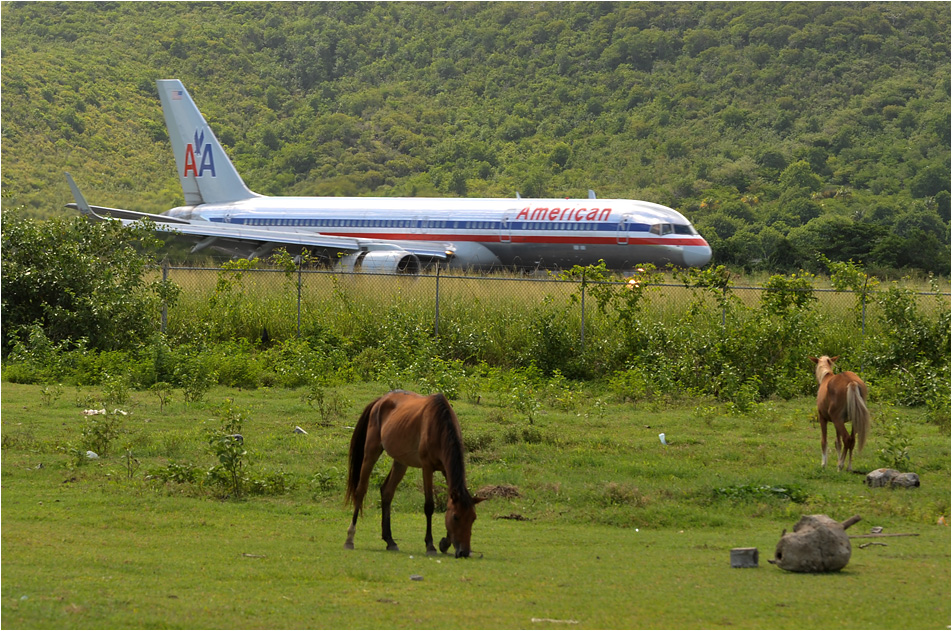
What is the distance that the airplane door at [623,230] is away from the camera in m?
32.4

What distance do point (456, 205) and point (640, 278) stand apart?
17.4 meters

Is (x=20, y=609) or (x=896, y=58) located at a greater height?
(x=896, y=58)

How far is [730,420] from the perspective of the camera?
1523cm

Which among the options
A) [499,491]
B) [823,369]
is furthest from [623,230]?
[499,491]

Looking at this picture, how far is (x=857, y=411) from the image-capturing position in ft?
35.6

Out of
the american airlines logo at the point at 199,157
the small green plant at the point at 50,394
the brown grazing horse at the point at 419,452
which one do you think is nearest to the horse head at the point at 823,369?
the brown grazing horse at the point at 419,452

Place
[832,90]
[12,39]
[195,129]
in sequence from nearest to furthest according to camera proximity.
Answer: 1. [195,129]
2. [832,90]
3. [12,39]

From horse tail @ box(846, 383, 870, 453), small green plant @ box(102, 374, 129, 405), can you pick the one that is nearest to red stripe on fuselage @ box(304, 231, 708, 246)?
small green plant @ box(102, 374, 129, 405)

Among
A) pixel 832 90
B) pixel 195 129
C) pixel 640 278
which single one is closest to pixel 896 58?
pixel 832 90

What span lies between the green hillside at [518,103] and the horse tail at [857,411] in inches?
1984

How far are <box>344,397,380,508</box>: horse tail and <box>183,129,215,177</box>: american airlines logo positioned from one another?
4017cm

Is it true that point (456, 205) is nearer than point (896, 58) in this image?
Yes

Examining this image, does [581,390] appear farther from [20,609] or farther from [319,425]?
[20,609]

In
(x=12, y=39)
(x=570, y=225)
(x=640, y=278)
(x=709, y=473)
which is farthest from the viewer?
(x=12, y=39)
